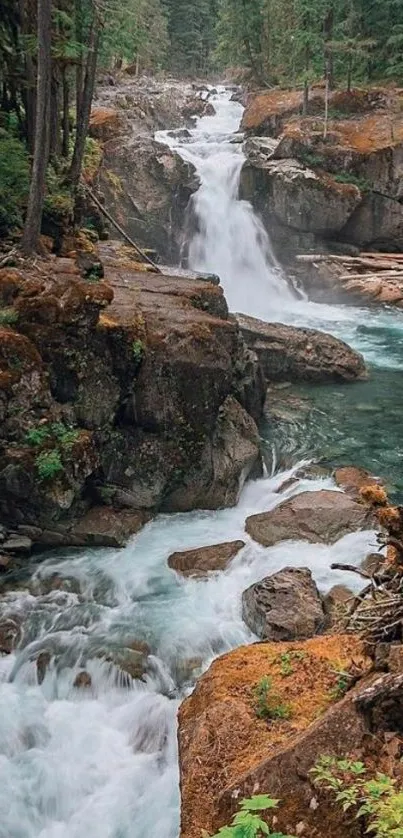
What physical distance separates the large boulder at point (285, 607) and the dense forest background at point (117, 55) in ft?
25.0

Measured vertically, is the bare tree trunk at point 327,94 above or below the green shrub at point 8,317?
above

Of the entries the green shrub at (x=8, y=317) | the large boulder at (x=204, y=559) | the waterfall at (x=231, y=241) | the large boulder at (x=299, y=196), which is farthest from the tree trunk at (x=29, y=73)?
the large boulder at (x=299, y=196)

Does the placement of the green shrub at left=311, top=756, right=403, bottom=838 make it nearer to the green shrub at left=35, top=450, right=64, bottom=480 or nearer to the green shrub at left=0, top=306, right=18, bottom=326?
the green shrub at left=35, top=450, right=64, bottom=480

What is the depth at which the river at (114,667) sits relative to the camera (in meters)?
6.04

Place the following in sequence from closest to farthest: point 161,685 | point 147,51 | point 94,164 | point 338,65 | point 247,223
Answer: point 161,685
point 94,164
point 247,223
point 338,65
point 147,51

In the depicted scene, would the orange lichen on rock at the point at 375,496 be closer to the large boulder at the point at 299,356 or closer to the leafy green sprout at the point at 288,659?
the leafy green sprout at the point at 288,659

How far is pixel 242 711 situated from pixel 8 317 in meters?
7.50

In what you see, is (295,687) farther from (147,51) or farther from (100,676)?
(147,51)

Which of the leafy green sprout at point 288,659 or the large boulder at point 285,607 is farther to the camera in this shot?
the large boulder at point 285,607

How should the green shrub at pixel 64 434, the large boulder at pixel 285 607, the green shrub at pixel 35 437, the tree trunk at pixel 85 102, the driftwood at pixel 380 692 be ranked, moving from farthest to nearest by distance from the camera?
the tree trunk at pixel 85 102 < the green shrub at pixel 64 434 < the green shrub at pixel 35 437 < the large boulder at pixel 285 607 < the driftwood at pixel 380 692

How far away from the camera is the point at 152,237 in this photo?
24625 mm

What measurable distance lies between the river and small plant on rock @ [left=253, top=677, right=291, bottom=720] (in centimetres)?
227

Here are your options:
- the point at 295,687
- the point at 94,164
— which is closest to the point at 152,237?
the point at 94,164

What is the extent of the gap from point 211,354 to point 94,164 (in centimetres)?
1360
